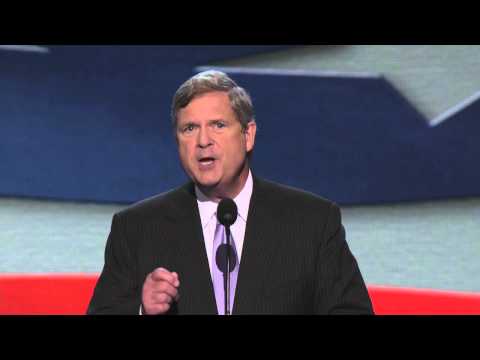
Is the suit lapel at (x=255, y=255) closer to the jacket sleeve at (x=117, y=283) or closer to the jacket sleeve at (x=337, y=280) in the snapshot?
the jacket sleeve at (x=337, y=280)

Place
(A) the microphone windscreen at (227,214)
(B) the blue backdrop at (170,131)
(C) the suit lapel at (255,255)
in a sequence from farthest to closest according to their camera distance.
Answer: (B) the blue backdrop at (170,131), (C) the suit lapel at (255,255), (A) the microphone windscreen at (227,214)

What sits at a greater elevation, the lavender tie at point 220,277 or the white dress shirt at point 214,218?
the white dress shirt at point 214,218

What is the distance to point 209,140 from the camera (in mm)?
1845

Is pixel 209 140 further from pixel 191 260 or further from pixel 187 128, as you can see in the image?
pixel 191 260

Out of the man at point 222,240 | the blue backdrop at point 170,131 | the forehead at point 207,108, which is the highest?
the blue backdrop at point 170,131

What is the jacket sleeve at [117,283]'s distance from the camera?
5.98ft

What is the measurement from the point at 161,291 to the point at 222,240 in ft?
1.43

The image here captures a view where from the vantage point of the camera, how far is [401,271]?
378 centimetres

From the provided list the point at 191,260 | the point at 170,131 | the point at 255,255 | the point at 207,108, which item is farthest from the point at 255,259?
the point at 170,131

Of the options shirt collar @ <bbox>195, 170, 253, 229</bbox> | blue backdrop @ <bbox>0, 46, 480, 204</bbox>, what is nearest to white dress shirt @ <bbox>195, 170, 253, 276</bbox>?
shirt collar @ <bbox>195, 170, 253, 229</bbox>

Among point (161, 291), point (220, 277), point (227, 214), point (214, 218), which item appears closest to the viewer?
point (161, 291)

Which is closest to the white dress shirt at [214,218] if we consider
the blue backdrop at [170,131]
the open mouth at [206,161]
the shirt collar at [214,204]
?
the shirt collar at [214,204]
